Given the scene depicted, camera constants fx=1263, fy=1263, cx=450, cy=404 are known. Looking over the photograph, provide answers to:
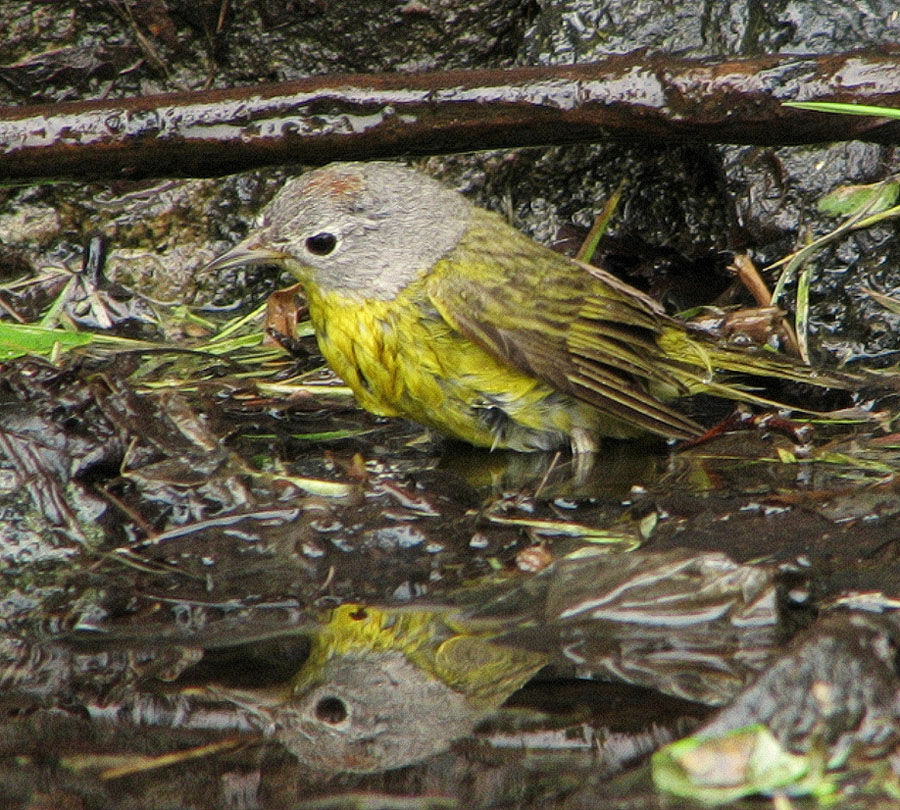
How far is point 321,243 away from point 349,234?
0.41 feet

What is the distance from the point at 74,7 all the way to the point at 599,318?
359 cm

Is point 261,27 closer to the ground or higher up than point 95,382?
higher up

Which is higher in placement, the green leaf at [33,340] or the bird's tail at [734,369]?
the bird's tail at [734,369]

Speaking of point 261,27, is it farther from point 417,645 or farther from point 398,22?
point 417,645

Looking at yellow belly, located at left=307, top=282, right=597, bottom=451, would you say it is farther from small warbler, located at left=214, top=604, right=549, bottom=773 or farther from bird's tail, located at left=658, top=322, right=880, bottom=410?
small warbler, located at left=214, top=604, right=549, bottom=773

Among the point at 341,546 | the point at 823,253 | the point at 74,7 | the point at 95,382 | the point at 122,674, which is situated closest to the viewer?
the point at 122,674

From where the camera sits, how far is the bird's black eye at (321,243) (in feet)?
16.4

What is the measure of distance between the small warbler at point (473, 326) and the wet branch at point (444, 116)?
46 centimetres

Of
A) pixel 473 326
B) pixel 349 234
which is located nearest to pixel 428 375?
pixel 473 326

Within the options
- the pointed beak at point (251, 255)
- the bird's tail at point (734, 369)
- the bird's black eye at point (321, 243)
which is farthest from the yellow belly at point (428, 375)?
the bird's tail at point (734, 369)

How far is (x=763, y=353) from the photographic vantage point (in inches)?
205

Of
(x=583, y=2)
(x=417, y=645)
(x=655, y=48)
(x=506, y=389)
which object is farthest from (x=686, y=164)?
(x=417, y=645)

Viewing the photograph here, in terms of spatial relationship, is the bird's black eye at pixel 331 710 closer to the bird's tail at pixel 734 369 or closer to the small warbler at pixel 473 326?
the small warbler at pixel 473 326

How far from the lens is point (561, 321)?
500cm
